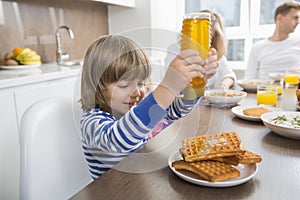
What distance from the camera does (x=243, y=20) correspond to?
328 cm

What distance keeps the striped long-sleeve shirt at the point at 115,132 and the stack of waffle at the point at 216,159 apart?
0.11 m

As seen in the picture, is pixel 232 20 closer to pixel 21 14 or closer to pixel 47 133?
pixel 21 14

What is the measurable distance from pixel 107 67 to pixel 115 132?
0.27 metres

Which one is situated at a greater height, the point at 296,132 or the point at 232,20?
the point at 232,20

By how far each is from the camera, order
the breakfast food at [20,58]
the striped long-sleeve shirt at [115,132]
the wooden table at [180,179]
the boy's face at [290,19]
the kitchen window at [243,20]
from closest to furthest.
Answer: the wooden table at [180,179] → the striped long-sleeve shirt at [115,132] → the breakfast food at [20,58] → the boy's face at [290,19] → the kitchen window at [243,20]

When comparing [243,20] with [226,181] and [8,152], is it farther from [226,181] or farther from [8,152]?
[226,181]

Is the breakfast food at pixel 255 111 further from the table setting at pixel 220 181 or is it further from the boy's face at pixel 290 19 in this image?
the boy's face at pixel 290 19

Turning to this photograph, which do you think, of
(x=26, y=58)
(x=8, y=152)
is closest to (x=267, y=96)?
(x=8, y=152)

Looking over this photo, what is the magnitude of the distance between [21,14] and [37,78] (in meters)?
0.83

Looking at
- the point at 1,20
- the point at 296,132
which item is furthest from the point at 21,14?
the point at 296,132

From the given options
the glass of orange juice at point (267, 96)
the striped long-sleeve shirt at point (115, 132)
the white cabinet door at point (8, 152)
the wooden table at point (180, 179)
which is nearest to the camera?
the wooden table at point (180, 179)

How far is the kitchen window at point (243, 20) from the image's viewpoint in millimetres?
3193

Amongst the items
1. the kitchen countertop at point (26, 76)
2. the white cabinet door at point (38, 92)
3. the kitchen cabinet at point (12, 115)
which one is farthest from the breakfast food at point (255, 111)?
the kitchen countertop at point (26, 76)

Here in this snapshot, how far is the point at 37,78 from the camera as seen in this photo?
1.59 metres
